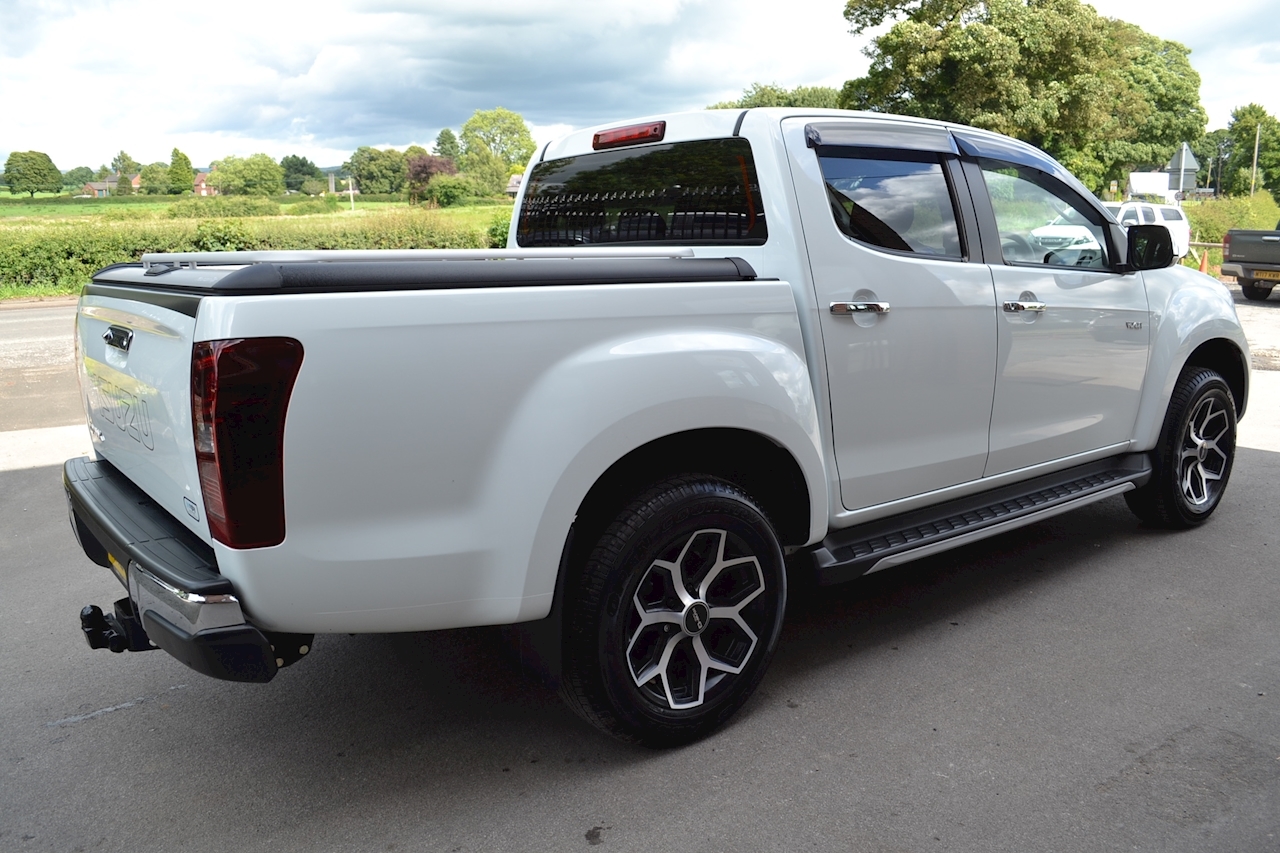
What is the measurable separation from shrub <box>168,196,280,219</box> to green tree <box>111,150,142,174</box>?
40.8 metres

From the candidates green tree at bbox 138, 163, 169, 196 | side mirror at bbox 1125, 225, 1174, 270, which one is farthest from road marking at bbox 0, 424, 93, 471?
green tree at bbox 138, 163, 169, 196

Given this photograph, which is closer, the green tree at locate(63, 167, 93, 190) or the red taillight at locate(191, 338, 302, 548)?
the red taillight at locate(191, 338, 302, 548)

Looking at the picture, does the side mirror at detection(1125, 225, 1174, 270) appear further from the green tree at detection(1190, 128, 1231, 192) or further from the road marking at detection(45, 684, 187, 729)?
the green tree at detection(1190, 128, 1231, 192)

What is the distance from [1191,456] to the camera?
5.06 m

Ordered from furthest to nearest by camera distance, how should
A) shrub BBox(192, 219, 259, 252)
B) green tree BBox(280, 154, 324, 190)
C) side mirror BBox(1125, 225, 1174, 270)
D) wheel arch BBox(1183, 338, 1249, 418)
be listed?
1. green tree BBox(280, 154, 324, 190)
2. shrub BBox(192, 219, 259, 252)
3. wheel arch BBox(1183, 338, 1249, 418)
4. side mirror BBox(1125, 225, 1174, 270)

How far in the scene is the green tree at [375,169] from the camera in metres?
72.5

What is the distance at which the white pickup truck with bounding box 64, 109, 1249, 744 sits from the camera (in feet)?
7.65

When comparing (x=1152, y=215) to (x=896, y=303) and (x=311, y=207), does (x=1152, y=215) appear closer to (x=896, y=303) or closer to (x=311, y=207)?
(x=896, y=303)

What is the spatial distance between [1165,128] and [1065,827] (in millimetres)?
71303

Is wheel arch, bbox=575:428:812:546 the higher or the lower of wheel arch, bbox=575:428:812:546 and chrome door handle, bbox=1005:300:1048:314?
the lower

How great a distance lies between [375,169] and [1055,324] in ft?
249

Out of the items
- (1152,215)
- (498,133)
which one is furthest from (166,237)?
(498,133)

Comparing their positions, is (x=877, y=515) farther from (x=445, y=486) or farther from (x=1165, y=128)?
(x=1165, y=128)

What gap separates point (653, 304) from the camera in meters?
2.76
